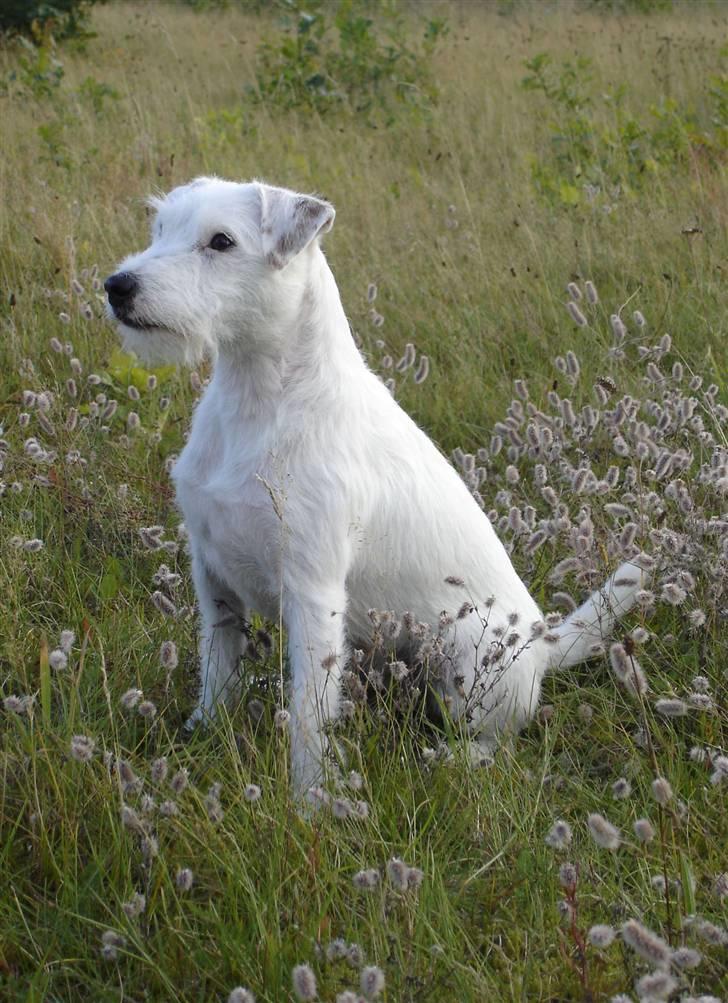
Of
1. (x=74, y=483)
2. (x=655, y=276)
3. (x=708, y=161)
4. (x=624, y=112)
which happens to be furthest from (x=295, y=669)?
(x=624, y=112)

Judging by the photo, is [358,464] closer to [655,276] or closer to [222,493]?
[222,493]

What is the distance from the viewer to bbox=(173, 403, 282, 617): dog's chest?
9.47 feet

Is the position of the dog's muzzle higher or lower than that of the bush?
higher

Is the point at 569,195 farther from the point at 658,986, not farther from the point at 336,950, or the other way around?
the point at 658,986

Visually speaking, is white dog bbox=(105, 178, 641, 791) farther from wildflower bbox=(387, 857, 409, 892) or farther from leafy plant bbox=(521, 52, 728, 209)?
leafy plant bbox=(521, 52, 728, 209)

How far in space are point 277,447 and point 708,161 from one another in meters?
5.39

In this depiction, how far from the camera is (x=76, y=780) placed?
240cm

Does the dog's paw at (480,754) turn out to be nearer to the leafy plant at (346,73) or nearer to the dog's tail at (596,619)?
the dog's tail at (596,619)

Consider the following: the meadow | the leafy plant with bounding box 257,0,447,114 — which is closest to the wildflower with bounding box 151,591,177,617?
the meadow

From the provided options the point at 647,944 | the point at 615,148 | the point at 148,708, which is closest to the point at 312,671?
the point at 148,708

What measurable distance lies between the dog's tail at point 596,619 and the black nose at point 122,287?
145 centimetres

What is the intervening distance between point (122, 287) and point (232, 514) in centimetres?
65

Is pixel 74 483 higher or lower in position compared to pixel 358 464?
lower

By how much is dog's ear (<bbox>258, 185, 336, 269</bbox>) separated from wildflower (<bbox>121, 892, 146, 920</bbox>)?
5.46 ft
